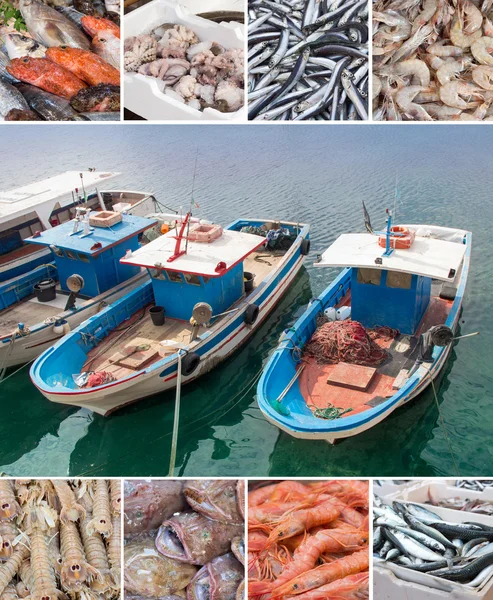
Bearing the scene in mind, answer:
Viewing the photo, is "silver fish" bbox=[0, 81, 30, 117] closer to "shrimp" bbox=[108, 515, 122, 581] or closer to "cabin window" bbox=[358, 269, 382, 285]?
"shrimp" bbox=[108, 515, 122, 581]

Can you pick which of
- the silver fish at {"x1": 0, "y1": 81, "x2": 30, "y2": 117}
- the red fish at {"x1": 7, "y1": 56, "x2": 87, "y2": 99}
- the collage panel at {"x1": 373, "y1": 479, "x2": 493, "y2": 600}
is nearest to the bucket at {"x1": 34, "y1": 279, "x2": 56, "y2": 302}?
the silver fish at {"x1": 0, "y1": 81, "x2": 30, "y2": 117}

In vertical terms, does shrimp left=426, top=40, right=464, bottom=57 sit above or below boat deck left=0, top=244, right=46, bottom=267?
above

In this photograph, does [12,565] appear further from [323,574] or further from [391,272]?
[391,272]

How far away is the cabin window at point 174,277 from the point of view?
31.1 feet

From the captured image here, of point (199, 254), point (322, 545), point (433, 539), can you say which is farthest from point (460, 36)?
point (322, 545)

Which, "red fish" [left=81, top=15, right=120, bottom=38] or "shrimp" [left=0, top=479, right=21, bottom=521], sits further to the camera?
"red fish" [left=81, top=15, right=120, bottom=38]

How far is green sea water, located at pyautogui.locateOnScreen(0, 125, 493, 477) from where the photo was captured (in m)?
8.02

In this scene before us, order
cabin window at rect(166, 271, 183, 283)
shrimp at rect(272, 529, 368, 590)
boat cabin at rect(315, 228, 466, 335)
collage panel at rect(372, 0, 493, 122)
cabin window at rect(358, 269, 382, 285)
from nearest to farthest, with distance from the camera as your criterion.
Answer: shrimp at rect(272, 529, 368, 590), collage panel at rect(372, 0, 493, 122), boat cabin at rect(315, 228, 466, 335), cabin window at rect(358, 269, 382, 285), cabin window at rect(166, 271, 183, 283)

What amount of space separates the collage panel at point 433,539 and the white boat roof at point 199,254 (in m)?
4.43

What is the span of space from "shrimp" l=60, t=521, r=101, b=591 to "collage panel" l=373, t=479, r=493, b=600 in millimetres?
3105

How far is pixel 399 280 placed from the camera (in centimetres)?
871

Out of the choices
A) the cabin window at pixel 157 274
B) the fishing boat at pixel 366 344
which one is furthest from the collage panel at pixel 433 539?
the cabin window at pixel 157 274

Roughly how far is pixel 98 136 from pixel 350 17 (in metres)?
23.1

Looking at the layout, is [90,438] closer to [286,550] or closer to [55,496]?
[55,496]
